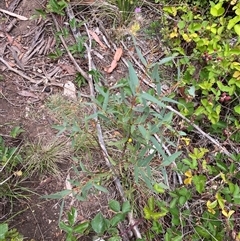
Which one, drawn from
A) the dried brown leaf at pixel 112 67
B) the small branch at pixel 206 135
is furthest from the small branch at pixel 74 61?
the small branch at pixel 206 135

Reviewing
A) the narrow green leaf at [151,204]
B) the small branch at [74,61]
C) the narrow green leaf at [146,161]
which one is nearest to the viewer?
the narrow green leaf at [146,161]

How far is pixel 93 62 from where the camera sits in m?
2.33

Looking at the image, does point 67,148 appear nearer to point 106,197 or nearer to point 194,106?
point 106,197

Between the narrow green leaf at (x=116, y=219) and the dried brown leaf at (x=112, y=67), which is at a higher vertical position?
the dried brown leaf at (x=112, y=67)

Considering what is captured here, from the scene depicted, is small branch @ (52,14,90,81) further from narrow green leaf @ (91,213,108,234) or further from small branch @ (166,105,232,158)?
narrow green leaf @ (91,213,108,234)

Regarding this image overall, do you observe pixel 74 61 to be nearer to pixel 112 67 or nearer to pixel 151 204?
pixel 112 67

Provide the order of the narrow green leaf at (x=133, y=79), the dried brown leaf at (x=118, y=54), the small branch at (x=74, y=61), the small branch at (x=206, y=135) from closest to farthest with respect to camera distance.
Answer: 1. the narrow green leaf at (x=133, y=79)
2. the small branch at (x=206, y=135)
3. the small branch at (x=74, y=61)
4. the dried brown leaf at (x=118, y=54)

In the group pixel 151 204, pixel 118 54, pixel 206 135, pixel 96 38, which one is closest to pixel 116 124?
pixel 151 204

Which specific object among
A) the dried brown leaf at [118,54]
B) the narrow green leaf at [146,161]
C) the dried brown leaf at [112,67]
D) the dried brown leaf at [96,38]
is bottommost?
the dried brown leaf at [112,67]

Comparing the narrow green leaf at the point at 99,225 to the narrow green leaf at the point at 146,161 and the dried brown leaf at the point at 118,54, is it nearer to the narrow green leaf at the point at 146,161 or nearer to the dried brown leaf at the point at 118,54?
the narrow green leaf at the point at 146,161

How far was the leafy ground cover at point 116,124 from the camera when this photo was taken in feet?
5.77

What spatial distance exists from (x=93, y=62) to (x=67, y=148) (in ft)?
1.90

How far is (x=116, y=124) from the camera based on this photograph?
1.87 m

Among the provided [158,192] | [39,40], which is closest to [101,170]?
[158,192]
